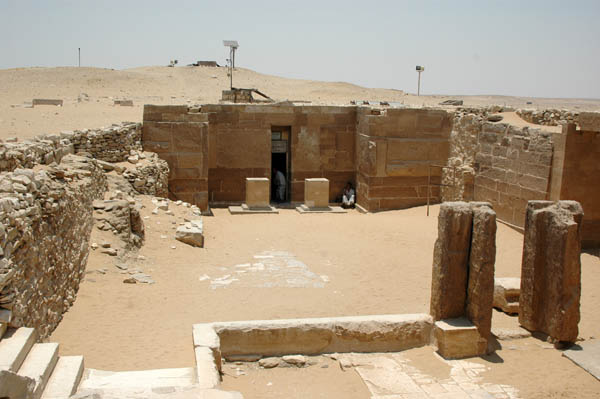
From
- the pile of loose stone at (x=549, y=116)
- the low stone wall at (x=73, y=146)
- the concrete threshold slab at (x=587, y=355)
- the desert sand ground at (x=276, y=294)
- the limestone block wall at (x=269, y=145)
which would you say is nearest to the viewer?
the desert sand ground at (x=276, y=294)

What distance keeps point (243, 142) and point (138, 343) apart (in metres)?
10.1

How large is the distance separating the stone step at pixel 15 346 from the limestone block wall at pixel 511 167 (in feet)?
32.4

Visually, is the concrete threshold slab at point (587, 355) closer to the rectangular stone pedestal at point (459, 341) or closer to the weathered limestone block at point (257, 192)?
the rectangular stone pedestal at point (459, 341)

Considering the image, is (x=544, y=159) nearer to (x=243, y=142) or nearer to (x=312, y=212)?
(x=312, y=212)

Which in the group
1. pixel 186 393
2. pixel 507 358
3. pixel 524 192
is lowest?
pixel 507 358

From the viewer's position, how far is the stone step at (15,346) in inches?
187

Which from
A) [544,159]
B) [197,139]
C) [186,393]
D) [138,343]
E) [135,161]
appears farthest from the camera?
[197,139]

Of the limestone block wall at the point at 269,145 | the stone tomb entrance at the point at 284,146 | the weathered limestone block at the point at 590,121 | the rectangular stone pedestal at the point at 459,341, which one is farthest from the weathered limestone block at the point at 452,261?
the stone tomb entrance at the point at 284,146

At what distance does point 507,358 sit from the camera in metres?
7.13

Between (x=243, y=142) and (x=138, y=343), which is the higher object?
(x=243, y=142)

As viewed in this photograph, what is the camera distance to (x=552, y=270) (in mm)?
7273

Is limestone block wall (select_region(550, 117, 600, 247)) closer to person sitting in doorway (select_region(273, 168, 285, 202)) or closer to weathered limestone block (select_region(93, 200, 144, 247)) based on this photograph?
weathered limestone block (select_region(93, 200, 144, 247))

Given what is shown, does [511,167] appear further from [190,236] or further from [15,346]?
[15,346]

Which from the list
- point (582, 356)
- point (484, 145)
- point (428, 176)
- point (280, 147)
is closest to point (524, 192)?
point (484, 145)
